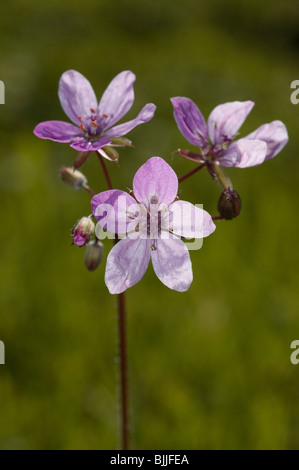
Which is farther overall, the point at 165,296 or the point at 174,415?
the point at 165,296

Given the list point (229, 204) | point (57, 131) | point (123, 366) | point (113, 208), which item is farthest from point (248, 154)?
point (123, 366)

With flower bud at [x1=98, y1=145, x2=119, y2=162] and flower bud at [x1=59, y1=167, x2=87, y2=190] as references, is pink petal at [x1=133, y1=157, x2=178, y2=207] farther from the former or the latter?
flower bud at [x1=59, y1=167, x2=87, y2=190]

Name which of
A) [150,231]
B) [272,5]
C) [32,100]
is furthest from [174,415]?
[272,5]

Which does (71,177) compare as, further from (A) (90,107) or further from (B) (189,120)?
(B) (189,120)

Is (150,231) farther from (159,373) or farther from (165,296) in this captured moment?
(165,296)

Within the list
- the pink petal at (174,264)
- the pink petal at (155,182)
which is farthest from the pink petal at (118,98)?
the pink petal at (174,264)

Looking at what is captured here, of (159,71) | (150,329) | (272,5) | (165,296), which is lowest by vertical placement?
(150,329)

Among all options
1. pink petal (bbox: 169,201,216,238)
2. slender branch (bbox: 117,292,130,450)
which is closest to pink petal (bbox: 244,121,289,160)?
pink petal (bbox: 169,201,216,238)
